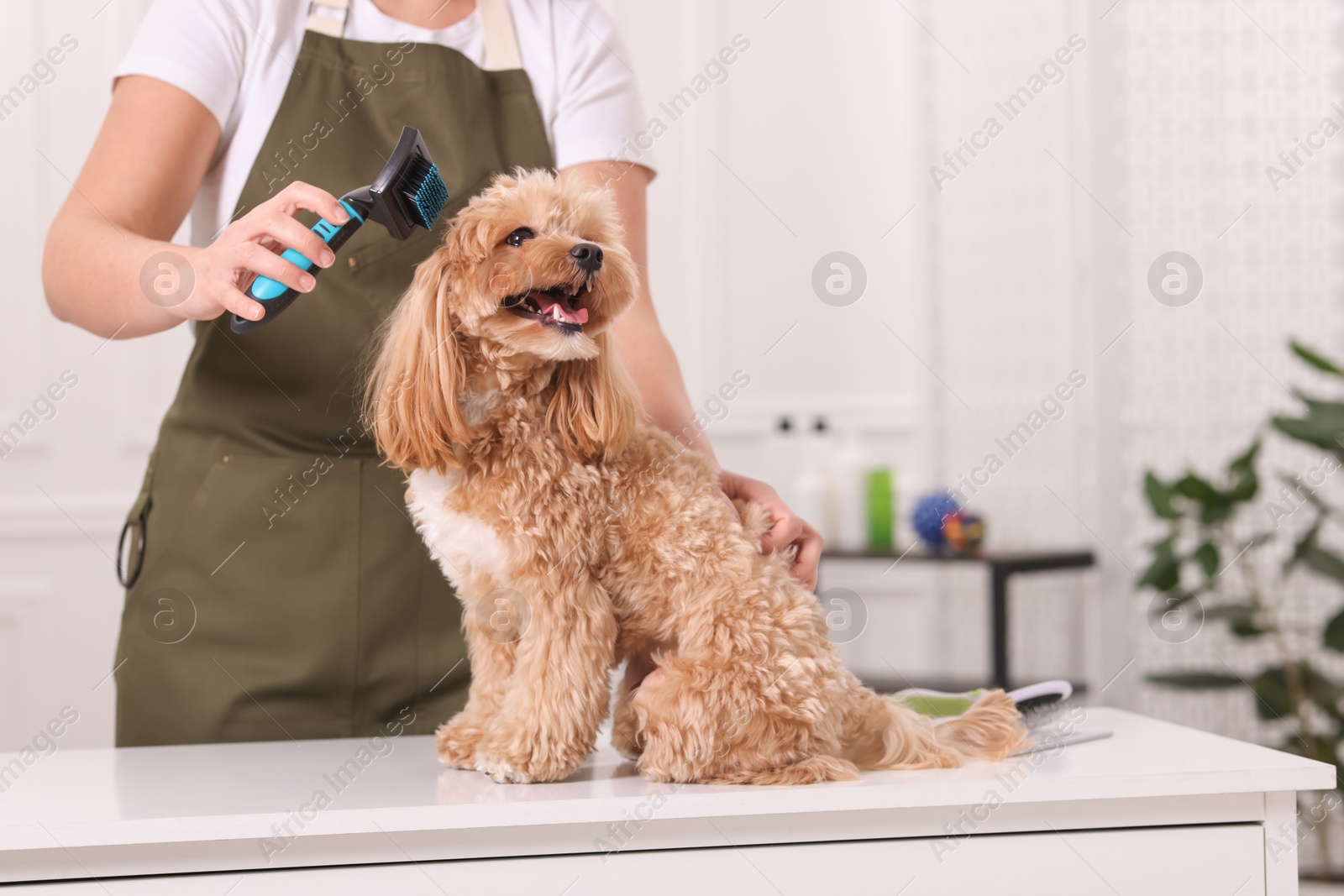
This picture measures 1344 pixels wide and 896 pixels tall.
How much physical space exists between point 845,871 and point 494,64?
1.05 metres

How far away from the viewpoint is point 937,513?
2711 mm

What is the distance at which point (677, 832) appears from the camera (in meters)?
0.89

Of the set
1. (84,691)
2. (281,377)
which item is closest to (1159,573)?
(281,377)

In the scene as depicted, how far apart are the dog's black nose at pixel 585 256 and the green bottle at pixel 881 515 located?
6.68ft

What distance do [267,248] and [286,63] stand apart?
47cm

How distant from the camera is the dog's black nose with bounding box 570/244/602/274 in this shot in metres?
0.91

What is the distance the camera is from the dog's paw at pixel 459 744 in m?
1.02

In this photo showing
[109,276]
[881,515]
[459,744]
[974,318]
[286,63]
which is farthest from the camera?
[974,318]

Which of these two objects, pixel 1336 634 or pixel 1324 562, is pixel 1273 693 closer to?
pixel 1336 634

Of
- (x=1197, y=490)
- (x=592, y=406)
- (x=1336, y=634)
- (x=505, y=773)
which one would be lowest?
(x=1336, y=634)

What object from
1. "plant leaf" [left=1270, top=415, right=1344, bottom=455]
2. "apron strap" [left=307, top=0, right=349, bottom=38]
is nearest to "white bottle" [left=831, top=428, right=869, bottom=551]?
"plant leaf" [left=1270, top=415, right=1344, bottom=455]

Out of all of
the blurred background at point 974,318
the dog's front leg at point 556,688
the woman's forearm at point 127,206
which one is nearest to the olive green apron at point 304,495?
the woman's forearm at point 127,206

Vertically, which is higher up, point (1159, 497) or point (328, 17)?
point (328, 17)

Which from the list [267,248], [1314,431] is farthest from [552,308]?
[1314,431]
